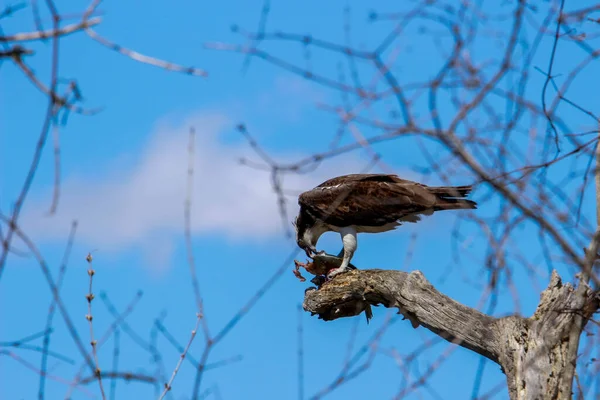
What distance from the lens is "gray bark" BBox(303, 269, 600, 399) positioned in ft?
20.2

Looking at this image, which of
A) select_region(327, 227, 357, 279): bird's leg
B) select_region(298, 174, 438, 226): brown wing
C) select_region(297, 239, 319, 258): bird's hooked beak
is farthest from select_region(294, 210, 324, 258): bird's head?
select_region(327, 227, 357, 279): bird's leg

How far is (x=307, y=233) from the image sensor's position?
9.34 metres

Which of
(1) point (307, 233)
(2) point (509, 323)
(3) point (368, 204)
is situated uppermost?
(1) point (307, 233)

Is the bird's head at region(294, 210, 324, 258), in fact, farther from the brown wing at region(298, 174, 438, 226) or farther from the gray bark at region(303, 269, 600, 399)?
the gray bark at region(303, 269, 600, 399)

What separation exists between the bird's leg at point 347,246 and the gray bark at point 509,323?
58 cm

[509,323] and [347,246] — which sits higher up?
[347,246]

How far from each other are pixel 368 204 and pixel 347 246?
21.4 inches

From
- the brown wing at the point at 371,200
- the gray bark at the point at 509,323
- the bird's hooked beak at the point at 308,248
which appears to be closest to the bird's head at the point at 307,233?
the bird's hooked beak at the point at 308,248

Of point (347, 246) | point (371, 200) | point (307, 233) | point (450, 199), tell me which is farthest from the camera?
point (307, 233)

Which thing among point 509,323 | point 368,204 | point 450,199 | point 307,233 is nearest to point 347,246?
point 368,204

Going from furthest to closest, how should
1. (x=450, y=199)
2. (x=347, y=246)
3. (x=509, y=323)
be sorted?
(x=347, y=246), (x=450, y=199), (x=509, y=323)

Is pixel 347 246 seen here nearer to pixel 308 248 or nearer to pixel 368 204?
pixel 368 204

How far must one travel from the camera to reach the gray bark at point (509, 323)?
6148 mm

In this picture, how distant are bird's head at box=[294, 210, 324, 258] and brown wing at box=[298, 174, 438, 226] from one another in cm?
36
